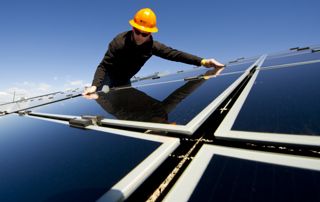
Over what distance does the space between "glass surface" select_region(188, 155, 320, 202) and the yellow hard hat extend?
158 inches

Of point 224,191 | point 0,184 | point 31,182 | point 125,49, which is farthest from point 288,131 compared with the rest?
point 125,49

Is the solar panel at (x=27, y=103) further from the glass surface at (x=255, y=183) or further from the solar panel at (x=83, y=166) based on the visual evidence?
the glass surface at (x=255, y=183)

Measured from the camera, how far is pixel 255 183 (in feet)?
2.36

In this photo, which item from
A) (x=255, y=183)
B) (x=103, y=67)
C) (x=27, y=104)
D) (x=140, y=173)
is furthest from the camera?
(x=27, y=104)

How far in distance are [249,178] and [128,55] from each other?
4.36 meters

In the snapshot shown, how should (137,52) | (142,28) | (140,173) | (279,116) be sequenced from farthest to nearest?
(137,52) < (142,28) < (279,116) < (140,173)

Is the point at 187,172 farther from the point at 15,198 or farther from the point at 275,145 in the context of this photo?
the point at 15,198

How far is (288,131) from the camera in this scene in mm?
973

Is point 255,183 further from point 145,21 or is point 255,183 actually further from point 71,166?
point 145,21

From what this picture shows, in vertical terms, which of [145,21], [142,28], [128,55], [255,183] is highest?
[145,21]

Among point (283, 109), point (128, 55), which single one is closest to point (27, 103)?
point (128, 55)

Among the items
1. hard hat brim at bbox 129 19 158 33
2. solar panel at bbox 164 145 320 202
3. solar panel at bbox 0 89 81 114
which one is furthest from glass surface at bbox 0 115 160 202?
solar panel at bbox 0 89 81 114

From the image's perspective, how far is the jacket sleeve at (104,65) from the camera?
4.66m

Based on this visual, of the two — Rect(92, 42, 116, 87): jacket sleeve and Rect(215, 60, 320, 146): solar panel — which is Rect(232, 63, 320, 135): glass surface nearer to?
Rect(215, 60, 320, 146): solar panel
